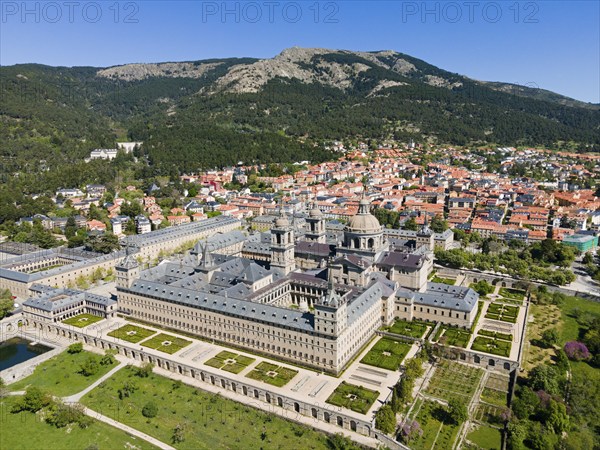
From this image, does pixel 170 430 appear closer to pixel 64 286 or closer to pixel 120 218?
pixel 64 286

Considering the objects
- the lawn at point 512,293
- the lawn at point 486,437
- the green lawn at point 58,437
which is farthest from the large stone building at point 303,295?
the green lawn at point 58,437

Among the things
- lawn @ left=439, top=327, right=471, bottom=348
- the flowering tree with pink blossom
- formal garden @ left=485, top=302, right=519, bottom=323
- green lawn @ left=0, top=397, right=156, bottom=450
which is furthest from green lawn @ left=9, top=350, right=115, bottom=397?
the flowering tree with pink blossom

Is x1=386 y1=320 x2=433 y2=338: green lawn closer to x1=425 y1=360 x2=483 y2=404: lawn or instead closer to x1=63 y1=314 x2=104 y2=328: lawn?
x1=425 y1=360 x2=483 y2=404: lawn

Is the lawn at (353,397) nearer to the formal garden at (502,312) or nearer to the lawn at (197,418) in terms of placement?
the lawn at (197,418)

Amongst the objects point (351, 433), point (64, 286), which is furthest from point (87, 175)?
point (351, 433)

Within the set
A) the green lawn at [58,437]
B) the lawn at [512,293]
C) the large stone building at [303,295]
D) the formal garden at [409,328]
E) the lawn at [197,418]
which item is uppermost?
the large stone building at [303,295]
